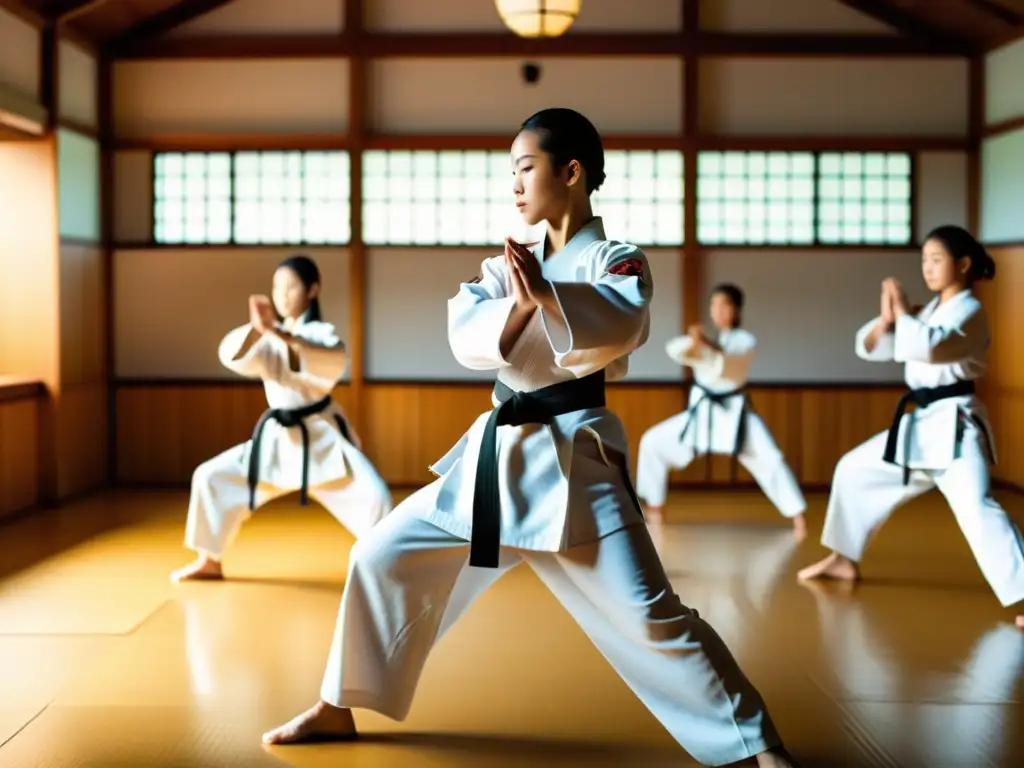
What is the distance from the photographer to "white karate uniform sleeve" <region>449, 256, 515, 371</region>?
2.54 meters

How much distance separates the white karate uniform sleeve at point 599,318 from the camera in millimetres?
2443

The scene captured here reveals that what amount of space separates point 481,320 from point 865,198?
5616 mm

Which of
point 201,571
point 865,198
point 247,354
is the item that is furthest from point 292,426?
point 865,198

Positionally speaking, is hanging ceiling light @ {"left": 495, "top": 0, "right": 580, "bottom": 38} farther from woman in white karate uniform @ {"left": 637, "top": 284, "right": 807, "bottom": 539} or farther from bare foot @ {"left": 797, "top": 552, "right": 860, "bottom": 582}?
bare foot @ {"left": 797, "top": 552, "right": 860, "bottom": 582}

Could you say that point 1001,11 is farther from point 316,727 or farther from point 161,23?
point 316,727

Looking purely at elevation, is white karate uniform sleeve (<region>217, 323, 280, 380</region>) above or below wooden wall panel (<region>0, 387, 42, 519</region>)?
above

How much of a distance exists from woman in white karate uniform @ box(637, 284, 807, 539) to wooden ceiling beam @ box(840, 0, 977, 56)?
2.33 metres

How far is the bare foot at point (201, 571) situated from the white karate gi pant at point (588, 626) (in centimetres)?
210

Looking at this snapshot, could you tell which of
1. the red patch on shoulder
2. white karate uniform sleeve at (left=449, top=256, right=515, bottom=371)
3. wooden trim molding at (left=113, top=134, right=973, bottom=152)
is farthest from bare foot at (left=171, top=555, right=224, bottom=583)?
wooden trim molding at (left=113, top=134, right=973, bottom=152)

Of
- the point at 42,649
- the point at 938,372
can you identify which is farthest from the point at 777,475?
the point at 42,649

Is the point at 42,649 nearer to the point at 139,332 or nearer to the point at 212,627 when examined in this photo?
the point at 212,627

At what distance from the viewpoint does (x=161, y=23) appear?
7527 mm

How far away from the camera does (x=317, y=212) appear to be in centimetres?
767

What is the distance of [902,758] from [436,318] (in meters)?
5.12
